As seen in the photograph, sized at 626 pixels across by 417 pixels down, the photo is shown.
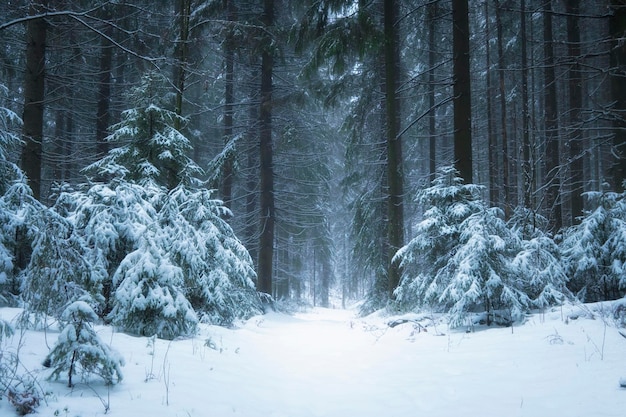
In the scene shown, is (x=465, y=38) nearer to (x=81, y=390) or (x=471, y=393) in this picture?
(x=471, y=393)

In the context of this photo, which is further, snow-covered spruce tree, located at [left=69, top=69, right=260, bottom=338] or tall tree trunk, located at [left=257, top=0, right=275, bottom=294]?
tall tree trunk, located at [left=257, top=0, right=275, bottom=294]

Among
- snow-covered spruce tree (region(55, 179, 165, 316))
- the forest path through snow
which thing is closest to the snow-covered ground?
the forest path through snow

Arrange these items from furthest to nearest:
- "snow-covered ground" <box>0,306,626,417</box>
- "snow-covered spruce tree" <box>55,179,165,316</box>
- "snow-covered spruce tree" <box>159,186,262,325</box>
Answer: "snow-covered spruce tree" <box>159,186,262,325</box>, "snow-covered spruce tree" <box>55,179,165,316</box>, "snow-covered ground" <box>0,306,626,417</box>

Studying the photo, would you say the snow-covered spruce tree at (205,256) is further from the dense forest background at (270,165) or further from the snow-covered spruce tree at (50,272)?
the snow-covered spruce tree at (50,272)

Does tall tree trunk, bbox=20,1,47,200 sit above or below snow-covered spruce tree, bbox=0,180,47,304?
above

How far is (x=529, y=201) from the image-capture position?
896 centimetres

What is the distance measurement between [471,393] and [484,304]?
11.9ft

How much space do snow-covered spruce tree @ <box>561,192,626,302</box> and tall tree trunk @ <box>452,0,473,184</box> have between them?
2.60 m

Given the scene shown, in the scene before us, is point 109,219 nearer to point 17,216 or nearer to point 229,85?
point 17,216

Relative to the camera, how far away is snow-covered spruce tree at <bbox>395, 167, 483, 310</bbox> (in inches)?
323

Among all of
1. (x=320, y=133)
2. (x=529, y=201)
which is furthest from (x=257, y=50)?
(x=529, y=201)

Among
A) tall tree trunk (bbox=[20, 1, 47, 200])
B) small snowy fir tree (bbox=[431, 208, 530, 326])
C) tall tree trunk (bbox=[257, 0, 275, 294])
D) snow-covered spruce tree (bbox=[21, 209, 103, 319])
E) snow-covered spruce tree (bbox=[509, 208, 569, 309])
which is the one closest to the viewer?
snow-covered spruce tree (bbox=[21, 209, 103, 319])

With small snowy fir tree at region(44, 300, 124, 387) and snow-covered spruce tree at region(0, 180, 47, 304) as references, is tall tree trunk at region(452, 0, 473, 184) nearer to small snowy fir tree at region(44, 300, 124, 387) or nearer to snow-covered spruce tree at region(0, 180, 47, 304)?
small snowy fir tree at region(44, 300, 124, 387)

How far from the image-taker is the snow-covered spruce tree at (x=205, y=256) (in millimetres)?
7488
